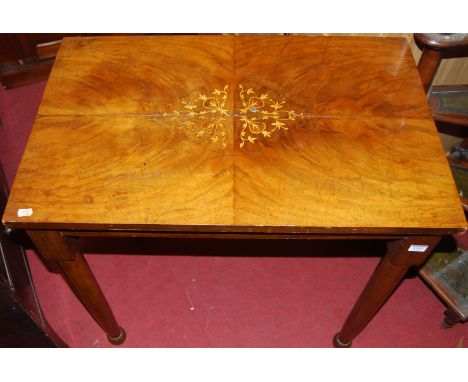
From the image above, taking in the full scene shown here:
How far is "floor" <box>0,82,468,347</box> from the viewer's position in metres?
2.01

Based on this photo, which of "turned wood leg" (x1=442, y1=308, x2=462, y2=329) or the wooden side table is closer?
the wooden side table

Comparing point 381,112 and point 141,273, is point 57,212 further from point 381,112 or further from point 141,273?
point 381,112

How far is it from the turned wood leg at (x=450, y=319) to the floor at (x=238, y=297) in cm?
4

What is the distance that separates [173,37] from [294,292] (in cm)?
116

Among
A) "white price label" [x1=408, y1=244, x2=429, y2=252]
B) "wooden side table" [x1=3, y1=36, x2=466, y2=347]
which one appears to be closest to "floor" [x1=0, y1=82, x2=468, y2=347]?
"wooden side table" [x1=3, y1=36, x2=466, y2=347]

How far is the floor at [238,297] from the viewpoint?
6.61ft

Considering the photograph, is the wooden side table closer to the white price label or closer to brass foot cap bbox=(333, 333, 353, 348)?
the white price label

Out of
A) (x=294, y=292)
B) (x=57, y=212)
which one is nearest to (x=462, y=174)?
(x=294, y=292)

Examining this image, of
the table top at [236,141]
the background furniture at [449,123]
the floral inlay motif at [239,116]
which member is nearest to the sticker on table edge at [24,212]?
the table top at [236,141]

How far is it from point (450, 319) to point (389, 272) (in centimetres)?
64

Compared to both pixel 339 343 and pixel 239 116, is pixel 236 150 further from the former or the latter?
pixel 339 343

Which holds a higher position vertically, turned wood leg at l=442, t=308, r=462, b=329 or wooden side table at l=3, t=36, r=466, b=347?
wooden side table at l=3, t=36, r=466, b=347

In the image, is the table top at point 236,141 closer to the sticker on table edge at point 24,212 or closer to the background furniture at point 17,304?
the sticker on table edge at point 24,212

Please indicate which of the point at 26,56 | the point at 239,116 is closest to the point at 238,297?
the point at 239,116
